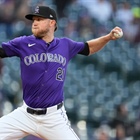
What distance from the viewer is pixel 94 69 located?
11.6 meters

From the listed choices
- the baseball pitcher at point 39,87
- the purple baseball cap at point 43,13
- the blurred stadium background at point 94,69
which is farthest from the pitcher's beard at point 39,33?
the blurred stadium background at point 94,69

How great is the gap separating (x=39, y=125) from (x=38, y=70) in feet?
1.74

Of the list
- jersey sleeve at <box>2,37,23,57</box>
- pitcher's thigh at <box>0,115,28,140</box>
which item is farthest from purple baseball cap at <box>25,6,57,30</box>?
pitcher's thigh at <box>0,115,28,140</box>

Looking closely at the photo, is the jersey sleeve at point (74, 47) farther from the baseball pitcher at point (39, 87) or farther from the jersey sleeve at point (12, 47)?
the jersey sleeve at point (12, 47)

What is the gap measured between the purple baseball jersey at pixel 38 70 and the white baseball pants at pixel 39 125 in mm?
112

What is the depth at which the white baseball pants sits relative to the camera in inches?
228

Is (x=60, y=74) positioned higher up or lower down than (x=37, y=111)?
higher up

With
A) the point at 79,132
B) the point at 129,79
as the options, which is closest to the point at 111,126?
the point at 79,132

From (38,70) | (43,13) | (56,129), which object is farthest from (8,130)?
(43,13)

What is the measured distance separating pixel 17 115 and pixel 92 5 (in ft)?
21.7

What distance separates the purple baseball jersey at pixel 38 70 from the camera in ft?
19.4

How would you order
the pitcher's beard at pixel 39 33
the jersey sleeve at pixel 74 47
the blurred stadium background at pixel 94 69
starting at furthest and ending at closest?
the blurred stadium background at pixel 94 69 → the jersey sleeve at pixel 74 47 → the pitcher's beard at pixel 39 33

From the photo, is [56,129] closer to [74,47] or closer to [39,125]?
[39,125]

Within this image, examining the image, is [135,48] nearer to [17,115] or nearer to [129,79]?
[129,79]
